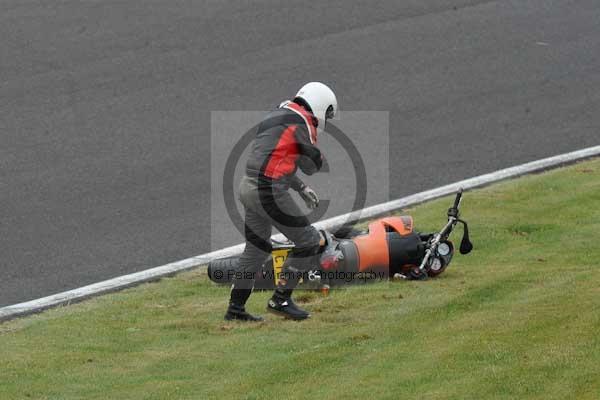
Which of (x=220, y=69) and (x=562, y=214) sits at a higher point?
(x=220, y=69)

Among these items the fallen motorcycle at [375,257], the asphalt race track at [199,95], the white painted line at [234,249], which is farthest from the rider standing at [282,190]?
the asphalt race track at [199,95]

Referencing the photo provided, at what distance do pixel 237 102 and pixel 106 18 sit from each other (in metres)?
3.40

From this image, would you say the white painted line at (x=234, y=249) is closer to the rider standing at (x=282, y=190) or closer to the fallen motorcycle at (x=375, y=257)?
the fallen motorcycle at (x=375, y=257)

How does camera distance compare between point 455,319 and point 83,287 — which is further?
point 83,287

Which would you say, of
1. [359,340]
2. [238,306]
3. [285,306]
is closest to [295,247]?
[285,306]

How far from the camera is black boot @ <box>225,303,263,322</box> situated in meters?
9.27

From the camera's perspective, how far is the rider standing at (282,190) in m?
8.99

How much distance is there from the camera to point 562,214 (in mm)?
11734

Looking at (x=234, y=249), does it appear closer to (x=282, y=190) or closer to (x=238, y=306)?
(x=238, y=306)

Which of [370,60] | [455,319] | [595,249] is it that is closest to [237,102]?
[370,60]

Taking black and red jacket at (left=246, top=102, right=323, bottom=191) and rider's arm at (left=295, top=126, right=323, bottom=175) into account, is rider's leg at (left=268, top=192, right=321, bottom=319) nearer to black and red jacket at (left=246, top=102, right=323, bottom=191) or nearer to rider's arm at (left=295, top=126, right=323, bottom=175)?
black and red jacket at (left=246, top=102, right=323, bottom=191)

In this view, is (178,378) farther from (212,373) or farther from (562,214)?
(562,214)

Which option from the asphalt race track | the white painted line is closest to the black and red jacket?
the white painted line

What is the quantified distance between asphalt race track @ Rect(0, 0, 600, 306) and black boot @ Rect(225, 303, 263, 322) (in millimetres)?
1770
